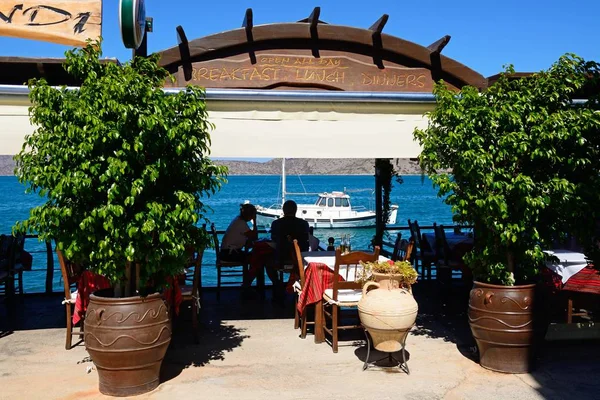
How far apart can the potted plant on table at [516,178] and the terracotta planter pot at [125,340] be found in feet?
8.02

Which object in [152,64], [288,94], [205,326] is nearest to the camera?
[152,64]

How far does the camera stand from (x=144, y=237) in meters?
4.16

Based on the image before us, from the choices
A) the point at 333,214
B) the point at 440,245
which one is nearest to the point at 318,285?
the point at 440,245

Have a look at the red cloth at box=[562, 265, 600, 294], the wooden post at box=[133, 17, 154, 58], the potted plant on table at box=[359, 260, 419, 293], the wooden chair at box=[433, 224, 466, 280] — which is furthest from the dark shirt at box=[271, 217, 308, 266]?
the red cloth at box=[562, 265, 600, 294]

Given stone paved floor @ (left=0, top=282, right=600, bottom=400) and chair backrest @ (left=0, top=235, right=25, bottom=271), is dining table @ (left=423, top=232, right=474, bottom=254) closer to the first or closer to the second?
stone paved floor @ (left=0, top=282, right=600, bottom=400)

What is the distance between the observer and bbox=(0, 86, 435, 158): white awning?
522 cm

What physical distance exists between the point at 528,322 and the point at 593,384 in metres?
0.62

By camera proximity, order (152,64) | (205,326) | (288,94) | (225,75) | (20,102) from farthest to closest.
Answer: (205,326), (225,75), (288,94), (20,102), (152,64)

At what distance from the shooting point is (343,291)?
5566 mm

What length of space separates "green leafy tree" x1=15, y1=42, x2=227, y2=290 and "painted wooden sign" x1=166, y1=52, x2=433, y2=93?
1203 mm

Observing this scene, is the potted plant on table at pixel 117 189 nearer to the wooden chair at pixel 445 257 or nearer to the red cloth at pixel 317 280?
the red cloth at pixel 317 280

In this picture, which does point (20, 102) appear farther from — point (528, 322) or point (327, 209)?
point (327, 209)

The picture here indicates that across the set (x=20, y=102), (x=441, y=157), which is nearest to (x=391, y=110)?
(x=441, y=157)

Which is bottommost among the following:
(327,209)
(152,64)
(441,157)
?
(327,209)
